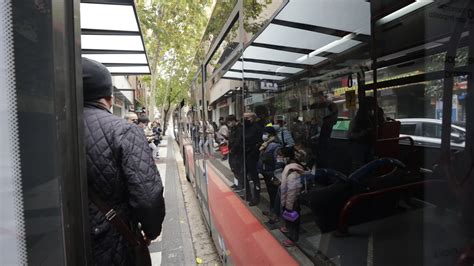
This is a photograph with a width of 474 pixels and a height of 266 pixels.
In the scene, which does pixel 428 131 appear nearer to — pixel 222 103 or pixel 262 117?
pixel 262 117

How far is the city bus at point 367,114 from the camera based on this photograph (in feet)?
4.79

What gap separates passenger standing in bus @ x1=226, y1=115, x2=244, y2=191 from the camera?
96.5 inches

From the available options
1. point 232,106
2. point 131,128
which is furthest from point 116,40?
point 131,128

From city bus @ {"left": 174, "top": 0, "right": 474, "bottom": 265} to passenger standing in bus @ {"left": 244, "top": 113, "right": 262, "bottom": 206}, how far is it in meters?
0.06

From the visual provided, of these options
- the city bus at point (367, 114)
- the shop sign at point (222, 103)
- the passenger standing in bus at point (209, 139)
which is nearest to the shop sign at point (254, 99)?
the city bus at point (367, 114)

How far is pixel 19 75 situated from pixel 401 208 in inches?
77.1

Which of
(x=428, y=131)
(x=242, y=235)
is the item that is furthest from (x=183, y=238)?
(x=428, y=131)

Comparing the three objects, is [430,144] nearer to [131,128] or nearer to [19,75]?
[131,128]

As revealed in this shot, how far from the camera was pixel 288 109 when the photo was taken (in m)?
1.93

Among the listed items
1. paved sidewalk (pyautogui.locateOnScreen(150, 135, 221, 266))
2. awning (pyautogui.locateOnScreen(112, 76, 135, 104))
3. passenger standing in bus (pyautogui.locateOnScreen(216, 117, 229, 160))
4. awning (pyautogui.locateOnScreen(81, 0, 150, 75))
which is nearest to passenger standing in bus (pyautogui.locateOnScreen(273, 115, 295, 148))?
passenger standing in bus (pyautogui.locateOnScreen(216, 117, 229, 160))

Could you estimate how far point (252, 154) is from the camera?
2240mm

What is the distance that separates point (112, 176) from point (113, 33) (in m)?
4.10

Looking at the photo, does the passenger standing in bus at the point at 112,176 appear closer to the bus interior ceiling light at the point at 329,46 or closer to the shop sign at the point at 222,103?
the bus interior ceiling light at the point at 329,46

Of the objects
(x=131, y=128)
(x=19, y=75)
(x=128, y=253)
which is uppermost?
(x=19, y=75)
